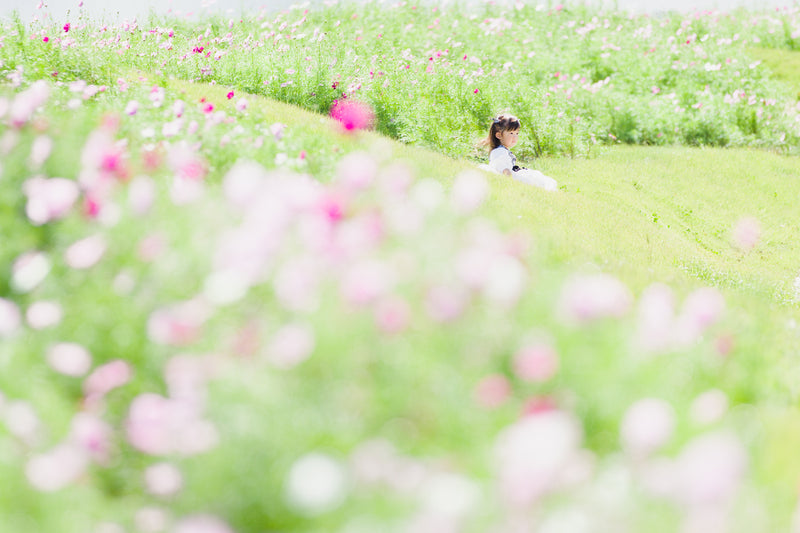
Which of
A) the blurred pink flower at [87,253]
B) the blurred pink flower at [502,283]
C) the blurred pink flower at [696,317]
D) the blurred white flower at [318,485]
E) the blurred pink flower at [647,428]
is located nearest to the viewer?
the blurred white flower at [318,485]

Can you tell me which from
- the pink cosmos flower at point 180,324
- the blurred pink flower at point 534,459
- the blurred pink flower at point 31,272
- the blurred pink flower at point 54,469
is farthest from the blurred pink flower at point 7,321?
the blurred pink flower at point 534,459

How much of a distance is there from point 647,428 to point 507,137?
7653mm

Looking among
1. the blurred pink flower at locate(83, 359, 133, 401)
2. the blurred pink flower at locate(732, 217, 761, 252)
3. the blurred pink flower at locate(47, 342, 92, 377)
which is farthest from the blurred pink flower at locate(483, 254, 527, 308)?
the blurred pink flower at locate(732, 217, 761, 252)

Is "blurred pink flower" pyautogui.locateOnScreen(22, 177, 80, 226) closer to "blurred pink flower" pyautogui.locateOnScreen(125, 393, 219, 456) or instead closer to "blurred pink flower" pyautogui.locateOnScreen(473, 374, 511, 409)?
"blurred pink flower" pyautogui.locateOnScreen(125, 393, 219, 456)

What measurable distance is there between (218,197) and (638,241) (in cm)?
472

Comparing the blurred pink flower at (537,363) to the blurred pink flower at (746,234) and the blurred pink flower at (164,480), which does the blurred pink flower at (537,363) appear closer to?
the blurred pink flower at (164,480)

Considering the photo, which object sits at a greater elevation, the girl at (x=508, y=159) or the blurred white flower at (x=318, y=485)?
the blurred white flower at (x=318, y=485)

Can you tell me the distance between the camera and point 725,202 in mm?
10703

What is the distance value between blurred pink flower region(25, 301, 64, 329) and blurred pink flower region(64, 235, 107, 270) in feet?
0.70

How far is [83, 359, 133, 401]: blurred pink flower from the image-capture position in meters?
2.88

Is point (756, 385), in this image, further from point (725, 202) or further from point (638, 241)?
point (725, 202)

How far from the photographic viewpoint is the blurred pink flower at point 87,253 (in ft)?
10.8

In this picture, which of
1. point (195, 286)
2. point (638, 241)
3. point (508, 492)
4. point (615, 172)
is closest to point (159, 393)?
point (195, 286)

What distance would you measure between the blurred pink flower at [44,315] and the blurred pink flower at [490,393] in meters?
1.82
